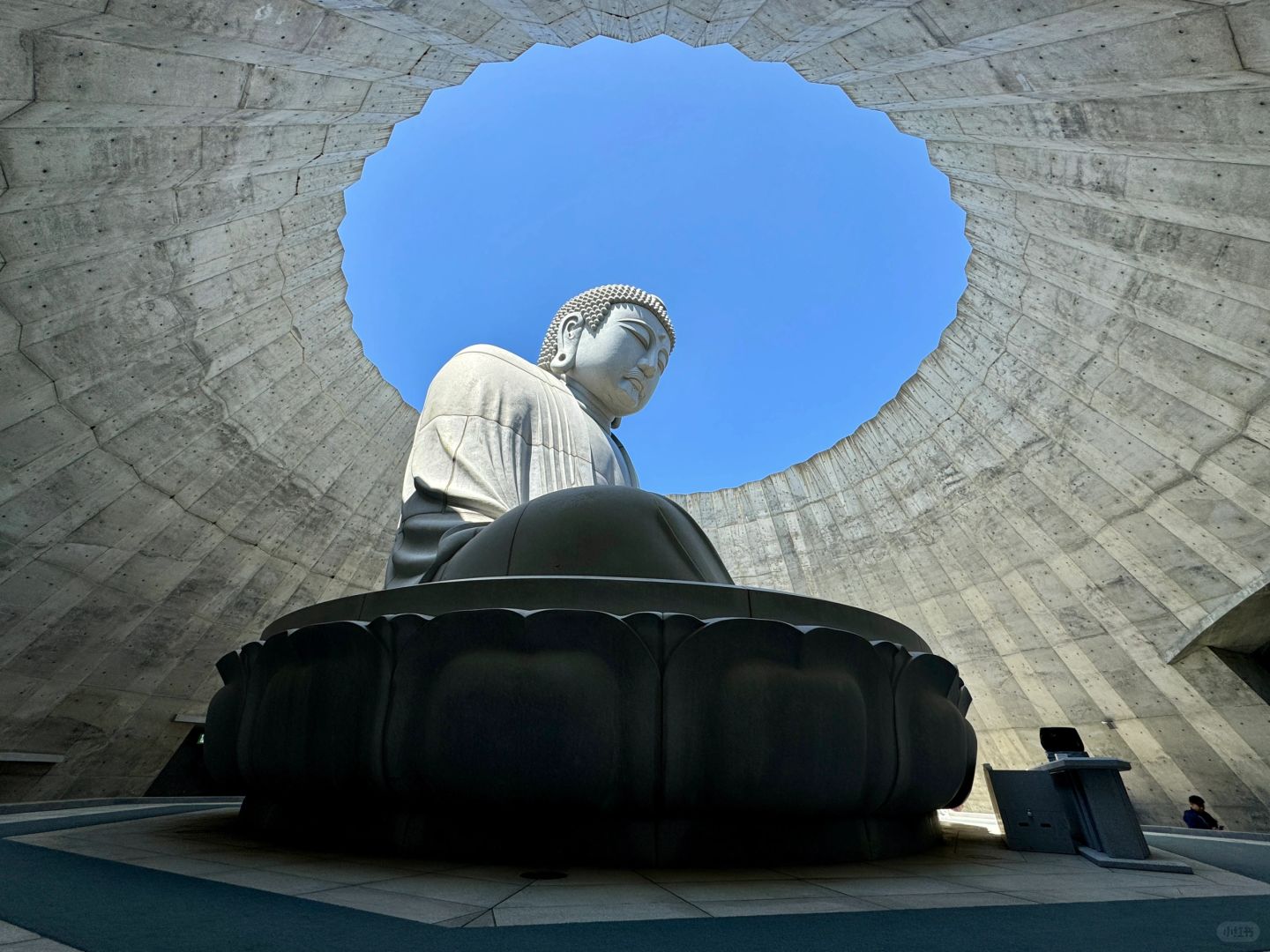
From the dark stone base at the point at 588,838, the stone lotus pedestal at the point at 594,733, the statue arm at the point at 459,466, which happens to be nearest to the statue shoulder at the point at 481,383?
the statue arm at the point at 459,466

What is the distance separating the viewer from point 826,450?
799 centimetres

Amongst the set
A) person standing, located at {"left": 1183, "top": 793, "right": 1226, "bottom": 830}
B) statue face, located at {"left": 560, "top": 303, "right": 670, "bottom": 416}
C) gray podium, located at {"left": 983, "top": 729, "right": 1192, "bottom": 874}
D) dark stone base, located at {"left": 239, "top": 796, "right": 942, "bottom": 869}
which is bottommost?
dark stone base, located at {"left": 239, "top": 796, "right": 942, "bottom": 869}

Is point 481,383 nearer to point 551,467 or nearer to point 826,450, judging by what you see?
point 551,467

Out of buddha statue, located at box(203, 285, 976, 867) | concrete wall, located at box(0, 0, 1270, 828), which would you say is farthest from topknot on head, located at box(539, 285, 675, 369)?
buddha statue, located at box(203, 285, 976, 867)

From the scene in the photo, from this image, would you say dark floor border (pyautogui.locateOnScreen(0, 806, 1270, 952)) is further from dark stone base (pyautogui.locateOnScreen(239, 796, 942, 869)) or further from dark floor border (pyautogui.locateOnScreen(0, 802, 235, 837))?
dark floor border (pyautogui.locateOnScreen(0, 802, 235, 837))

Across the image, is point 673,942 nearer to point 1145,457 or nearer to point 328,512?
point 1145,457

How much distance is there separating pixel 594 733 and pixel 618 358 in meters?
3.38

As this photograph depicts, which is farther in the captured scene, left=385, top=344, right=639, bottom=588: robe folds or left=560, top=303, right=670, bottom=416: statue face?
left=560, top=303, right=670, bottom=416: statue face

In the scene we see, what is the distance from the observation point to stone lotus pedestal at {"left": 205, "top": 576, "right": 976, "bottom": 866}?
5.61 feet

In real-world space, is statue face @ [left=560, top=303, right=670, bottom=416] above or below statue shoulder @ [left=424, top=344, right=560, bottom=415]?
above

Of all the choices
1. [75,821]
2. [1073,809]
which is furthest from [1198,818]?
[75,821]

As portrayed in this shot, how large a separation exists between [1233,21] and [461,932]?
13.4ft

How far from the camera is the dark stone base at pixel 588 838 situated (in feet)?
5.73

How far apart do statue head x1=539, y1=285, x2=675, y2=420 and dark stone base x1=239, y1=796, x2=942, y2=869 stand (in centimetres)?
323
